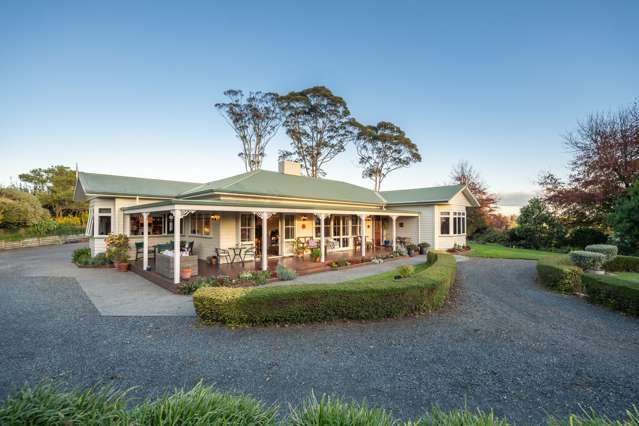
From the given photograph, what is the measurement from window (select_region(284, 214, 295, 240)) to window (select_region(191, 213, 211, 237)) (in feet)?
12.1

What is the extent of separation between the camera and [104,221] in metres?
13.9

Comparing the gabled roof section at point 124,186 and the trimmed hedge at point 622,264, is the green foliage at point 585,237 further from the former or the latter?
the gabled roof section at point 124,186

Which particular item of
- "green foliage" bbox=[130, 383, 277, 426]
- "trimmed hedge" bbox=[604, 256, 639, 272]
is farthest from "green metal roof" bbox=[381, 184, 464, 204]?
"green foliage" bbox=[130, 383, 277, 426]

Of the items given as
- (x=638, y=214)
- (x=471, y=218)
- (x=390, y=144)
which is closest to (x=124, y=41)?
(x=638, y=214)

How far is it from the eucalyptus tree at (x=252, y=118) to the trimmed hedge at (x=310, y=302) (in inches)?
884

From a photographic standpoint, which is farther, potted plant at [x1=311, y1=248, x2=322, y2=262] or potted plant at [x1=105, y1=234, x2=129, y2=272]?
potted plant at [x1=311, y1=248, x2=322, y2=262]

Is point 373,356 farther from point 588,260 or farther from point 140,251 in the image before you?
point 140,251

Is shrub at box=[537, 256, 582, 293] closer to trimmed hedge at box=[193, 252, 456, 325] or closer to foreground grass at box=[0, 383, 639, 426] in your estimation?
trimmed hedge at box=[193, 252, 456, 325]

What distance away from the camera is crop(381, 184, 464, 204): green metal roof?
18.1 metres

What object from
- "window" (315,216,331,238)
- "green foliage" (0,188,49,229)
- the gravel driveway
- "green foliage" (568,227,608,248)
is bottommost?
the gravel driveway

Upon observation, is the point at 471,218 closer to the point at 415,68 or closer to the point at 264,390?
the point at 415,68

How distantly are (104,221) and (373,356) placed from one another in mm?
15385

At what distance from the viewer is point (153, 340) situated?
16.5 feet

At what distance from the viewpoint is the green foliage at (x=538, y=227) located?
20.5 m
